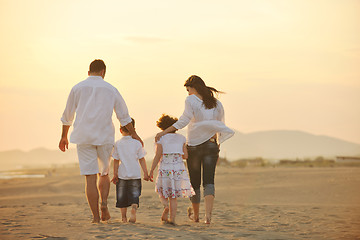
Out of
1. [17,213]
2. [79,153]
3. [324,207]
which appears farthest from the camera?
[324,207]

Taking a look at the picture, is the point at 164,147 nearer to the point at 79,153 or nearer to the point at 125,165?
the point at 125,165

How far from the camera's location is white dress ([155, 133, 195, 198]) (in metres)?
7.82

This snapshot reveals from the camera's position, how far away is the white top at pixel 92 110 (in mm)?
7258

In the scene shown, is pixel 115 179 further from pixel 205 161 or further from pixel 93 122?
pixel 205 161

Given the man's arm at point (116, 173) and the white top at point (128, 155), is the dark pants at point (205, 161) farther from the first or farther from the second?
the man's arm at point (116, 173)

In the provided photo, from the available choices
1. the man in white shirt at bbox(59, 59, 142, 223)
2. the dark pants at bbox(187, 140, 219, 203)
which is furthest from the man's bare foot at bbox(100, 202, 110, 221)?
the dark pants at bbox(187, 140, 219, 203)

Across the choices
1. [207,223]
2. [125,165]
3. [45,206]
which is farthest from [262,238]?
[45,206]

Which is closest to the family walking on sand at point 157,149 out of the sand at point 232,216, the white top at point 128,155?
the white top at point 128,155

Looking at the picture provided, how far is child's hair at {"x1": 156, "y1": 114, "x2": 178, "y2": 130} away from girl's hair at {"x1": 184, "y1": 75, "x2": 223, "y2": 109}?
19.9 inches

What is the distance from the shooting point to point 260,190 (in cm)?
1521

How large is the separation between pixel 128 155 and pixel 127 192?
51 cm

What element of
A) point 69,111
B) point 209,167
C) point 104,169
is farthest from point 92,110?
point 209,167

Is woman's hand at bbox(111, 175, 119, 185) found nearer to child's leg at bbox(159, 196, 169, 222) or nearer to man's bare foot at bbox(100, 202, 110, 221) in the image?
man's bare foot at bbox(100, 202, 110, 221)

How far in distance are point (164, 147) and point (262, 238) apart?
6.43ft
